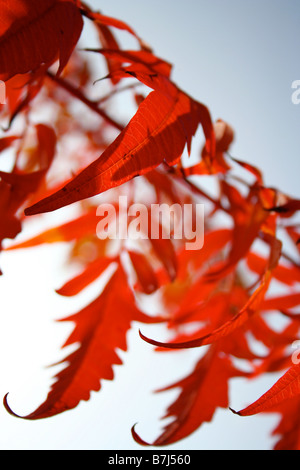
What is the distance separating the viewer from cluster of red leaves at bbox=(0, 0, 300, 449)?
0.31 meters

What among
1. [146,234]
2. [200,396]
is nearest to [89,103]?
[146,234]

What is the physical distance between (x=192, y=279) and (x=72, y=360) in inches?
9.4

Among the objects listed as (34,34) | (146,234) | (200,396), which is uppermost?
(34,34)

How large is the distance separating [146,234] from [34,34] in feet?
1.01

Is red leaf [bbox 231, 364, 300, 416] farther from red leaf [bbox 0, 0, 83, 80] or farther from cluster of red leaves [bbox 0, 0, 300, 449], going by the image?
red leaf [bbox 0, 0, 83, 80]

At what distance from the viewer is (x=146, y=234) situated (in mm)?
586

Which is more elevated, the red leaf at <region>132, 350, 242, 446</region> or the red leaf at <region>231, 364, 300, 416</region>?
the red leaf at <region>231, 364, 300, 416</region>

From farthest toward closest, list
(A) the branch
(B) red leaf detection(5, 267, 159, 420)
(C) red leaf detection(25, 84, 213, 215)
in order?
1. (A) the branch
2. (B) red leaf detection(5, 267, 159, 420)
3. (C) red leaf detection(25, 84, 213, 215)

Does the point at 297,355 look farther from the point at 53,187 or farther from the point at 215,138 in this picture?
the point at 53,187

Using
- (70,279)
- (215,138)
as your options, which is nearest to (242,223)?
(215,138)

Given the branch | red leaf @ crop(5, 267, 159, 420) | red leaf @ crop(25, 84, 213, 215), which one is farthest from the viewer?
the branch

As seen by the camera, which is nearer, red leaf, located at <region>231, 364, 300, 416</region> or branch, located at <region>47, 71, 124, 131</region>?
red leaf, located at <region>231, 364, 300, 416</region>

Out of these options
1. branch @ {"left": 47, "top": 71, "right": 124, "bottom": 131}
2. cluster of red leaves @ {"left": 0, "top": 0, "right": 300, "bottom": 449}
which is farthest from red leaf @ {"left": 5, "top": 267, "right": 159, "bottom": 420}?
branch @ {"left": 47, "top": 71, "right": 124, "bottom": 131}

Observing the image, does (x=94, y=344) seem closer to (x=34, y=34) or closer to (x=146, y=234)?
(x=146, y=234)
